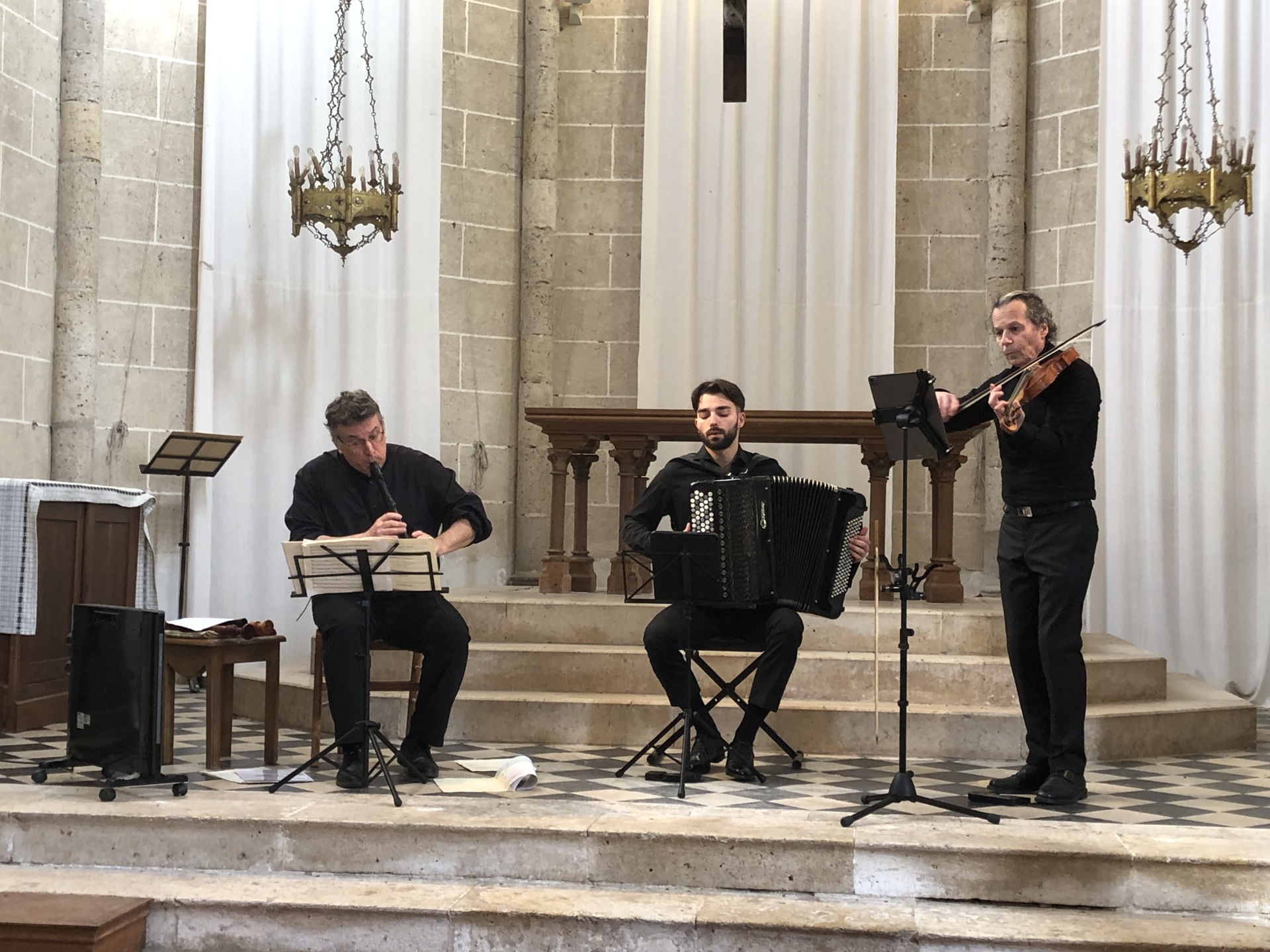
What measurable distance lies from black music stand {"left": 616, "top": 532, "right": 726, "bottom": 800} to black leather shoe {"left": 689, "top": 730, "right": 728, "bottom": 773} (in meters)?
0.04

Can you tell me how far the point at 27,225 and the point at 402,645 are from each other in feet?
14.2

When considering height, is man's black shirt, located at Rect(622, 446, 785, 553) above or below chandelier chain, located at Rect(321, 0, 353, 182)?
below

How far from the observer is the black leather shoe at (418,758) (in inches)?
204

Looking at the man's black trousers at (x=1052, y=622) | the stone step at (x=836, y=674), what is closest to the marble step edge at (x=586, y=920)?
the man's black trousers at (x=1052, y=622)

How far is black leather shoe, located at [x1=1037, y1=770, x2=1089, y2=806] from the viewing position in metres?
4.84

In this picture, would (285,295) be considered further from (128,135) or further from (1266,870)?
(1266,870)

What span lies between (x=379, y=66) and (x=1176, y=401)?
5507 mm

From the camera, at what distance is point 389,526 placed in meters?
4.93

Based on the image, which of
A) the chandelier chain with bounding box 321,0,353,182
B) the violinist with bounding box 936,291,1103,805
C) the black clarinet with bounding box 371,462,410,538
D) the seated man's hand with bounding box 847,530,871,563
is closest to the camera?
the violinist with bounding box 936,291,1103,805

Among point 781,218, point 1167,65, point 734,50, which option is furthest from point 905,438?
point 781,218

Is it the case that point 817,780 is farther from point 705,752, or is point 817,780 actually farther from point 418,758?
point 418,758

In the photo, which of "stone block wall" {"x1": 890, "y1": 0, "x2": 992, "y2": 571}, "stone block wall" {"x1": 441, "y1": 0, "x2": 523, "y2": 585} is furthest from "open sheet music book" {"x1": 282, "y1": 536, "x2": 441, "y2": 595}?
"stone block wall" {"x1": 890, "y1": 0, "x2": 992, "y2": 571}

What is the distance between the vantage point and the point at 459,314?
9.71 meters

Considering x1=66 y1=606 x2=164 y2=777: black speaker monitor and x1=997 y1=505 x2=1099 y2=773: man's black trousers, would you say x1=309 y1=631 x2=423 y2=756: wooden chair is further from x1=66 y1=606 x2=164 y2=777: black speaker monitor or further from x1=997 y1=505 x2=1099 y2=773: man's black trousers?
x1=997 y1=505 x2=1099 y2=773: man's black trousers
